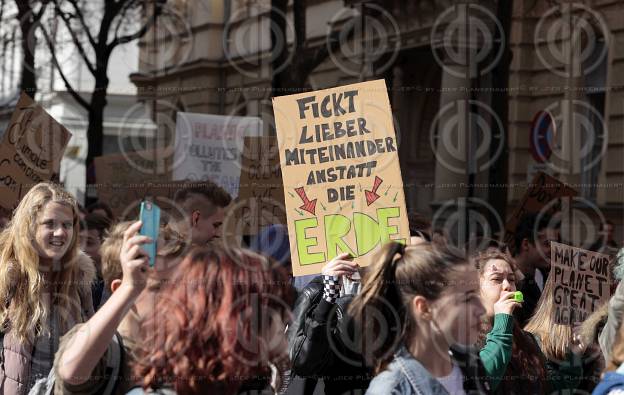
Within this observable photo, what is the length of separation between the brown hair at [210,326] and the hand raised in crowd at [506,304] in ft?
4.60

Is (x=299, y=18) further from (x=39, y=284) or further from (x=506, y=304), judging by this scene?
(x=506, y=304)

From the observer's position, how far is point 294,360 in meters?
4.12

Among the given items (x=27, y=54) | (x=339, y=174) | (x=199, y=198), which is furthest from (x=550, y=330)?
(x=27, y=54)

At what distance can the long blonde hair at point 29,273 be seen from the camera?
Answer: 4078 millimetres

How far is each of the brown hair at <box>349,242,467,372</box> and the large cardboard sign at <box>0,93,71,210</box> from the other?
4.10 meters

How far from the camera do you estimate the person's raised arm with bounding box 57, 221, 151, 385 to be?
2.69 meters

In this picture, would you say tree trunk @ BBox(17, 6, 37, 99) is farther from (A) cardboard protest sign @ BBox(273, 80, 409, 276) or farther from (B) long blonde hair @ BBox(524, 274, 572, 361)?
(B) long blonde hair @ BBox(524, 274, 572, 361)

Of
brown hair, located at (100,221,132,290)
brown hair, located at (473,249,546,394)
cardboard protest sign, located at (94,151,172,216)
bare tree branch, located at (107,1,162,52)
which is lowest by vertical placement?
brown hair, located at (473,249,546,394)

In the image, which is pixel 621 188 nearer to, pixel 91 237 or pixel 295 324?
pixel 91 237

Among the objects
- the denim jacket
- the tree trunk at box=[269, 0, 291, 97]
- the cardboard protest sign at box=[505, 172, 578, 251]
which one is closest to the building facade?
the tree trunk at box=[269, 0, 291, 97]

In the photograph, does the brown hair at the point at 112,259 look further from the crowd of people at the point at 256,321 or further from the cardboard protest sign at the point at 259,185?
the cardboard protest sign at the point at 259,185

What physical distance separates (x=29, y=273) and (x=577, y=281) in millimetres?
2303

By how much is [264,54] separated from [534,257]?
12.2m

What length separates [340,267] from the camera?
13.5 ft
